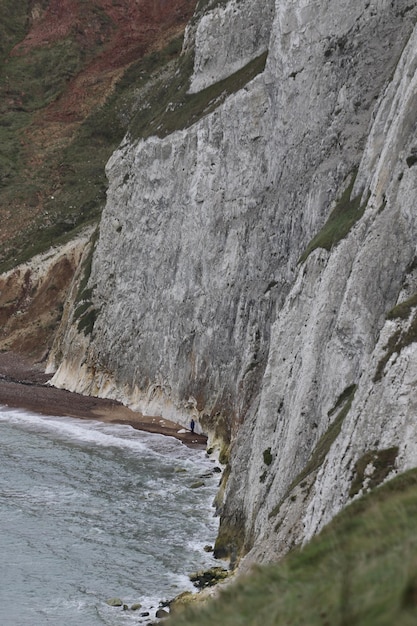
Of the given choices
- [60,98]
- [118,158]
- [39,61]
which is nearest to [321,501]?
[118,158]

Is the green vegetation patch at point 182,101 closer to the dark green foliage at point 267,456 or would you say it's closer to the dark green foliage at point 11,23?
the dark green foliage at point 267,456

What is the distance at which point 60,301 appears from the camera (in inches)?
3467

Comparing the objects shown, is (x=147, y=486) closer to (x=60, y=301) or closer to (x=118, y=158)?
(x=118, y=158)

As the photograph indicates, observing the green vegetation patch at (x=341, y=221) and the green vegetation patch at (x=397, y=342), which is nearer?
the green vegetation patch at (x=397, y=342)

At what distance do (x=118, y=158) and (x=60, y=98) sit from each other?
194ft

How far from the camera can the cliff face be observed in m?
22.0

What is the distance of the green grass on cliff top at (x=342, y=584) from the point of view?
582 cm

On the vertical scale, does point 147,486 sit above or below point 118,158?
below

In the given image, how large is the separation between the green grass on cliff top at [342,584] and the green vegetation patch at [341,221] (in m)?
21.4

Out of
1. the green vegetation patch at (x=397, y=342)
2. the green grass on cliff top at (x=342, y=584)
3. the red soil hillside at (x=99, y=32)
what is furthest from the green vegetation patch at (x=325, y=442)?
the red soil hillside at (x=99, y=32)

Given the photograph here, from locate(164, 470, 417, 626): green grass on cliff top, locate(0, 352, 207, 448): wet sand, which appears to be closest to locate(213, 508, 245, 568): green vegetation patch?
locate(0, 352, 207, 448): wet sand

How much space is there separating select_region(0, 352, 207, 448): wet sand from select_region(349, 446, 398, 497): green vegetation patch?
3219 centimetres

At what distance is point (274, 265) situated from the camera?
4678cm

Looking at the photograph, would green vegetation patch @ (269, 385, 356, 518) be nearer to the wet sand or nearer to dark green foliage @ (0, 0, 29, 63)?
the wet sand
